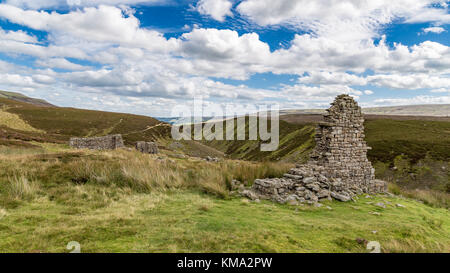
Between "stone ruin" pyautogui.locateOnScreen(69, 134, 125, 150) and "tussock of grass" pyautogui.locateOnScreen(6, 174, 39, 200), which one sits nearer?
"tussock of grass" pyautogui.locateOnScreen(6, 174, 39, 200)

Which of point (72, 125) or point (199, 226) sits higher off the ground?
point (72, 125)

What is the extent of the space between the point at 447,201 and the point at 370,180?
6484 millimetres

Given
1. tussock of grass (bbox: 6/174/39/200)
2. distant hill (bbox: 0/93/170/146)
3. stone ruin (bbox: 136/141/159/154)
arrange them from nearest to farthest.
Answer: tussock of grass (bbox: 6/174/39/200) → stone ruin (bbox: 136/141/159/154) → distant hill (bbox: 0/93/170/146)

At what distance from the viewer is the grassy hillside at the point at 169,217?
510 cm

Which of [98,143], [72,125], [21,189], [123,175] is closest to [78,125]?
[72,125]

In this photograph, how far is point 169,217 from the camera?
668 centimetres

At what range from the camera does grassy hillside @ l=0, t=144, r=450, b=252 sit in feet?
16.7

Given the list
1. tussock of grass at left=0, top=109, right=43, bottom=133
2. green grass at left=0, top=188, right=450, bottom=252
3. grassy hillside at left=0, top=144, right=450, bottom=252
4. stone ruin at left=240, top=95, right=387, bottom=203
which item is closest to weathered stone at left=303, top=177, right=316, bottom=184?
stone ruin at left=240, top=95, right=387, bottom=203

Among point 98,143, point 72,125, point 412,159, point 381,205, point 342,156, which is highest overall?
point 72,125

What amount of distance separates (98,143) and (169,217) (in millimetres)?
25009

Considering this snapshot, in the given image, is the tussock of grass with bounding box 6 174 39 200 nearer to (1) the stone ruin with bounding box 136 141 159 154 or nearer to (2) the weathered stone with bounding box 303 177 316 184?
(2) the weathered stone with bounding box 303 177 316 184

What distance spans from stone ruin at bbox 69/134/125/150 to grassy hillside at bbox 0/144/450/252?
1655 centimetres

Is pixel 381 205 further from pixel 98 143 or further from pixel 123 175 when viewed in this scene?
pixel 98 143

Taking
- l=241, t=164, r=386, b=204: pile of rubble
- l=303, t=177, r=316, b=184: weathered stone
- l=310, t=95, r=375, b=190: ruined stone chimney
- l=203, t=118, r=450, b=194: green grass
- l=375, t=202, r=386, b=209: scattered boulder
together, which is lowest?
l=203, t=118, r=450, b=194: green grass
